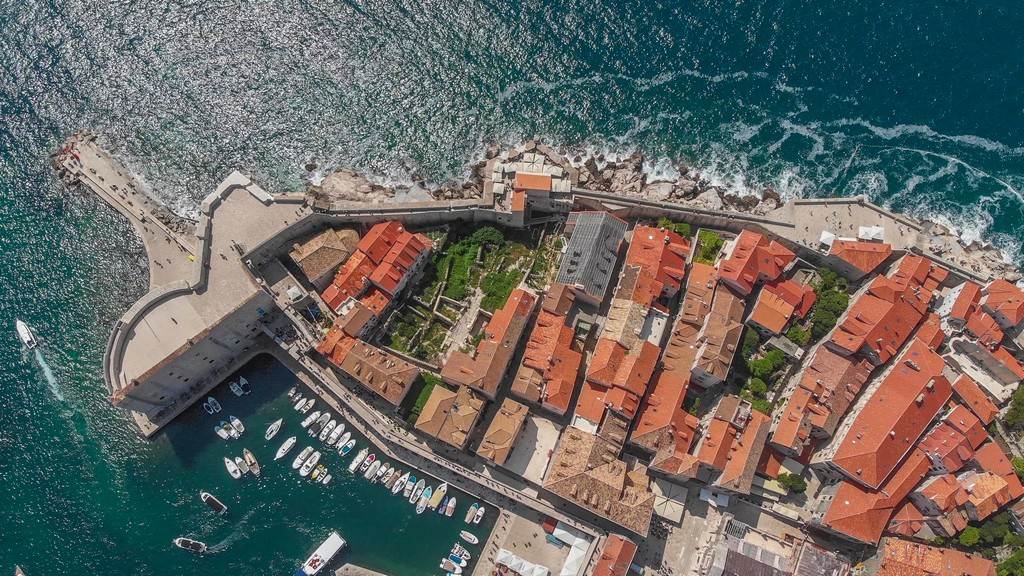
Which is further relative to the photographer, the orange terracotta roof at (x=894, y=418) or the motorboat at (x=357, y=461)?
the motorboat at (x=357, y=461)

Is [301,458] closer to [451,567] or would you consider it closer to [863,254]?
[451,567]

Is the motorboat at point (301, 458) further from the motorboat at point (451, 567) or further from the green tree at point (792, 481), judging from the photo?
the green tree at point (792, 481)

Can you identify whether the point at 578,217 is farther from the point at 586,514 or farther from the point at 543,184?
the point at 586,514

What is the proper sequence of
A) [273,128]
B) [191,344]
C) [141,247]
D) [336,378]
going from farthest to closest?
[273,128] < [141,247] < [336,378] < [191,344]

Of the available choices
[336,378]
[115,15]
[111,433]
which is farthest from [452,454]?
[115,15]

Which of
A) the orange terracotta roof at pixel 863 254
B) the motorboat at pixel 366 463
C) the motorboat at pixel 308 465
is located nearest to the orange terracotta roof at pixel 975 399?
the orange terracotta roof at pixel 863 254

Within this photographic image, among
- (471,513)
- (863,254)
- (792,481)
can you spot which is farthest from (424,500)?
(863,254)
